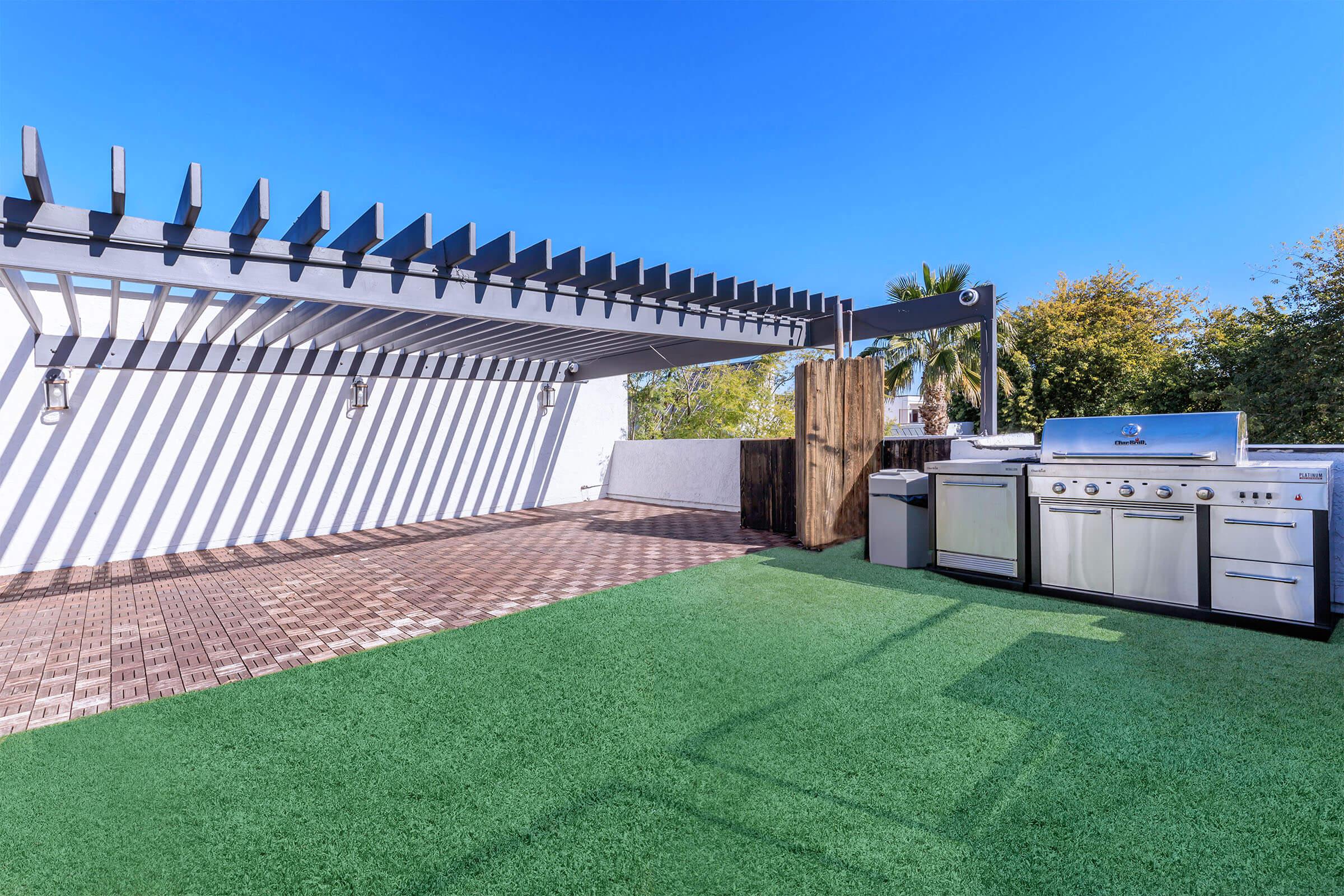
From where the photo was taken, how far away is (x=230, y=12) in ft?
29.3

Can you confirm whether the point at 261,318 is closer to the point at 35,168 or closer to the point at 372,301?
the point at 372,301

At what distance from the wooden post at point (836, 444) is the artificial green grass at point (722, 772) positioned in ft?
9.92

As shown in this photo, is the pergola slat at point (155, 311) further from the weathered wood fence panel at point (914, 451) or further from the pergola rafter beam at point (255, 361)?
the weathered wood fence panel at point (914, 451)

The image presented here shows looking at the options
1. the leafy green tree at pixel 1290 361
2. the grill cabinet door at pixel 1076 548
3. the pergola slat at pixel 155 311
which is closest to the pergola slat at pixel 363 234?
the pergola slat at pixel 155 311

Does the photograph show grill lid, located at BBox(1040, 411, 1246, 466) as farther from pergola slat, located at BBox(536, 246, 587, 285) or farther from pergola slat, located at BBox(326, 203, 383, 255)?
pergola slat, located at BBox(326, 203, 383, 255)

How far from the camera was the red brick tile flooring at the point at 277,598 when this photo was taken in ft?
12.2

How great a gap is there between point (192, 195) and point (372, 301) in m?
1.36

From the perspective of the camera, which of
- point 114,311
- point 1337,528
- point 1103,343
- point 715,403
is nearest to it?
point 1337,528

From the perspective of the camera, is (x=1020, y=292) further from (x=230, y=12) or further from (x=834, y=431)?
(x=230, y=12)

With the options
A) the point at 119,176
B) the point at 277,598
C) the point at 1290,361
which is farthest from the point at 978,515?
the point at 1290,361

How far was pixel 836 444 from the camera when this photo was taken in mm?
7086

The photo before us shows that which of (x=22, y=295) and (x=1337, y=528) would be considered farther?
(x=22, y=295)

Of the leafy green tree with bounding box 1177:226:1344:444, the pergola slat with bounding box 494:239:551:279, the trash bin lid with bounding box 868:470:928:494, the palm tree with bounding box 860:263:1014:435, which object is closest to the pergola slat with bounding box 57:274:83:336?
the pergola slat with bounding box 494:239:551:279

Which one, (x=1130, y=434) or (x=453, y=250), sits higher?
(x=453, y=250)
